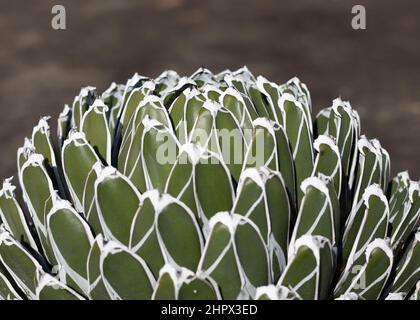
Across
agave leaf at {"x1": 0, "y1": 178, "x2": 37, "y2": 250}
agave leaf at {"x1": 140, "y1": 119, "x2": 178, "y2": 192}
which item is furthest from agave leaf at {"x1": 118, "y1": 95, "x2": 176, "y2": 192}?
agave leaf at {"x1": 0, "y1": 178, "x2": 37, "y2": 250}

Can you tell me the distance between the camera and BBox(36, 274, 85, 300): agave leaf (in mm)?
582

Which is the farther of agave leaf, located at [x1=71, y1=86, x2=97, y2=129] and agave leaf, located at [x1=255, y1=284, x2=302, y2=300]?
agave leaf, located at [x1=71, y1=86, x2=97, y2=129]

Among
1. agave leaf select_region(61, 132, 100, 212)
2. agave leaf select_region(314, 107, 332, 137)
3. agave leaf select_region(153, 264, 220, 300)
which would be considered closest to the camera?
agave leaf select_region(153, 264, 220, 300)

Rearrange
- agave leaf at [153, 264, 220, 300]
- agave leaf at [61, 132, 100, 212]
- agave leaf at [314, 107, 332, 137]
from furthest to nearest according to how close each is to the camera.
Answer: agave leaf at [314, 107, 332, 137] → agave leaf at [61, 132, 100, 212] → agave leaf at [153, 264, 220, 300]

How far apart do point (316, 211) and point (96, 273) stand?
0.17 metres

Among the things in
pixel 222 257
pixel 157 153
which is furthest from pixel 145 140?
pixel 222 257

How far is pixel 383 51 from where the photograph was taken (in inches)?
73.1

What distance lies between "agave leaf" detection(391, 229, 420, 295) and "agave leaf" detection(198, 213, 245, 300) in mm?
178

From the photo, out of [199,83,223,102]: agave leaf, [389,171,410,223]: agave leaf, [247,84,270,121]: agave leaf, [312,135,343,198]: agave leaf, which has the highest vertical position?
[199,83,223,102]: agave leaf

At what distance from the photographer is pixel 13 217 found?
0.68 meters

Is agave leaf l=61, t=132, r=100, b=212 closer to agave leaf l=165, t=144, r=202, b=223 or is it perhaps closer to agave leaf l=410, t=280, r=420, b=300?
agave leaf l=165, t=144, r=202, b=223

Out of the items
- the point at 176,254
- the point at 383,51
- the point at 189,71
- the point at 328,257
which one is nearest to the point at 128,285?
the point at 176,254

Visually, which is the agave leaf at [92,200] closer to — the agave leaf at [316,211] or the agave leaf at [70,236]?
the agave leaf at [70,236]
